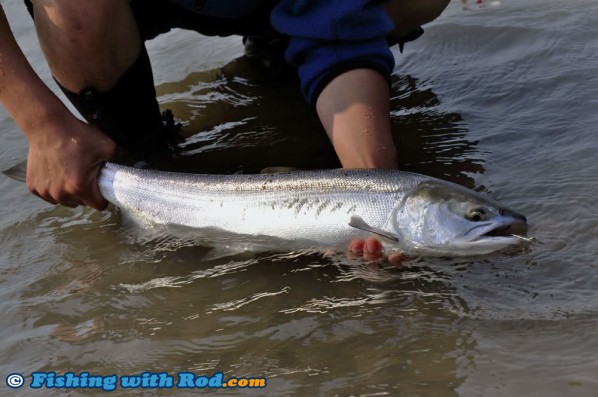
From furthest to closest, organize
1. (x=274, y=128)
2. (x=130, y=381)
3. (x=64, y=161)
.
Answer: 1. (x=274, y=128)
2. (x=64, y=161)
3. (x=130, y=381)

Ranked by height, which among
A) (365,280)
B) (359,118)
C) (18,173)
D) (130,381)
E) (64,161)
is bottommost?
(130,381)

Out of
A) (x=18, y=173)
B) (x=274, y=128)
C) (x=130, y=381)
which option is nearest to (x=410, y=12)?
(x=274, y=128)

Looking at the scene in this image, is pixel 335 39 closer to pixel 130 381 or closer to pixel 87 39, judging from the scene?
pixel 87 39

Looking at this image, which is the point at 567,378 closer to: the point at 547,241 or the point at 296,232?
the point at 547,241

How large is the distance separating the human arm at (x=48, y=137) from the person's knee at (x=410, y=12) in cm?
175

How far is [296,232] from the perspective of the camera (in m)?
2.91

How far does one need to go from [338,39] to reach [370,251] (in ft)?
3.41

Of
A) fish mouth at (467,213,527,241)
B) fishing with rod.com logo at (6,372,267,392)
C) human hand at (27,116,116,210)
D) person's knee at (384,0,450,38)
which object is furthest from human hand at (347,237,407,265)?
person's knee at (384,0,450,38)

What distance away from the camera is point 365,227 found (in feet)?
9.15

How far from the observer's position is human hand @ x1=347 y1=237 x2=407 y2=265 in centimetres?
279

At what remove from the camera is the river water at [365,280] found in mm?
2309

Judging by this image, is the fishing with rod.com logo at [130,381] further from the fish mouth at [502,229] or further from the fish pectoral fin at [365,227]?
the fish mouth at [502,229]

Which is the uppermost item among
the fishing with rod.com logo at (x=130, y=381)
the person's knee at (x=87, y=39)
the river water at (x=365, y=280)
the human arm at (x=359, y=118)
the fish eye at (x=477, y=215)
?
the person's knee at (x=87, y=39)

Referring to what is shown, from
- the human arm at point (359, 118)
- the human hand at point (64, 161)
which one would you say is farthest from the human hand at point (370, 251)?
the human hand at point (64, 161)
